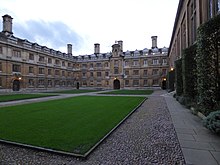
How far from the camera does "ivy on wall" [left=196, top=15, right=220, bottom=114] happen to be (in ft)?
22.2

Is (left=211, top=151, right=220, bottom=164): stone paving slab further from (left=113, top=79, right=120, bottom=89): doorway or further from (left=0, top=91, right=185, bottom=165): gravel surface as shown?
(left=113, top=79, right=120, bottom=89): doorway

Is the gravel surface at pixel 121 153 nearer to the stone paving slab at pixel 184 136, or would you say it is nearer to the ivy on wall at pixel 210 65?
the stone paving slab at pixel 184 136

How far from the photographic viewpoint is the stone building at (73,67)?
110 feet

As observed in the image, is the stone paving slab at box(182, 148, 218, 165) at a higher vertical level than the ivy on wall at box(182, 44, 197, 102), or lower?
lower

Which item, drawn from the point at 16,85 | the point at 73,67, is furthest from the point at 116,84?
the point at 16,85

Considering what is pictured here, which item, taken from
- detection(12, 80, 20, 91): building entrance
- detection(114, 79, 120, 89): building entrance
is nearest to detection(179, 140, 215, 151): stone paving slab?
detection(12, 80, 20, 91): building entrance

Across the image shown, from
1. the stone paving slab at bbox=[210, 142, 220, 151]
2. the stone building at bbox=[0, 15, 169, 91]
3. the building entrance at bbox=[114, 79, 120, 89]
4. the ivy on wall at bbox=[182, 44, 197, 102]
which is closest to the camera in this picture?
the stone paving slab at bbox=[210, 142, 220, 151]

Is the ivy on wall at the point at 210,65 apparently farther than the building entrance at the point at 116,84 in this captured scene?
No

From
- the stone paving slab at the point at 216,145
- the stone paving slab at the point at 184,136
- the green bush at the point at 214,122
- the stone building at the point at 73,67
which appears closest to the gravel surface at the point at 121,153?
the stone paving slab at the point at 184,136

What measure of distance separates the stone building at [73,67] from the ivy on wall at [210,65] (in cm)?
3580

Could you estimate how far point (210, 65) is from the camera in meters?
6.90

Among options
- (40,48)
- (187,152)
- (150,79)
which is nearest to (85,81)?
(40,48)

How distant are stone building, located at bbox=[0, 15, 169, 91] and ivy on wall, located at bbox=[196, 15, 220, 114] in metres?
35.8

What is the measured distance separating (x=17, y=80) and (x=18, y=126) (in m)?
33.6
